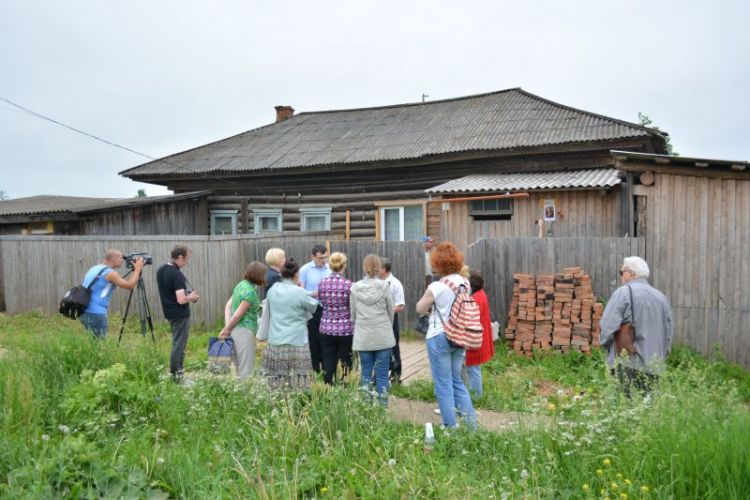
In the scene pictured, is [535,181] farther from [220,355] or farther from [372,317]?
[220,355]

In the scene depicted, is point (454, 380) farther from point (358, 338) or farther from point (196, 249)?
point (196, 249)

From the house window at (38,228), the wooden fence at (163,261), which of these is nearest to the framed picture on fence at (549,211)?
the wooden fence at (163,261)

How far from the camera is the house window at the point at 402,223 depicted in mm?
14727

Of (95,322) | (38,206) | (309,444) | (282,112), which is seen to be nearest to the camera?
(309,444)

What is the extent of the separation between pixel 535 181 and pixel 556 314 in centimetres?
439

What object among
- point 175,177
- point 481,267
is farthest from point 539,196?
→ point 175,177

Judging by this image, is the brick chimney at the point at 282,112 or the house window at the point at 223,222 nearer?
the house window at the point at 223,222

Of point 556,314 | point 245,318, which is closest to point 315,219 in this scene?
point 556,314

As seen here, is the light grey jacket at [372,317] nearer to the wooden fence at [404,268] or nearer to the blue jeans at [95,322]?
the blue jeans at [95,322]

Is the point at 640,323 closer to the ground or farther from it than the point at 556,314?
farther from it

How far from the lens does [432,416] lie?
591 centimetres

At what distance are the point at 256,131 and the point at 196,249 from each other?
10468 mm

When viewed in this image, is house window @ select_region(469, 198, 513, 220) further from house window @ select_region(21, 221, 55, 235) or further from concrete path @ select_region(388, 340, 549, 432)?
house window @ select_region(21, 221, 55, 235)

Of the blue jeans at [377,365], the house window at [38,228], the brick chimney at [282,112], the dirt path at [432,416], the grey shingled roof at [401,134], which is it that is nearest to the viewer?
the dirt path at [432,416]
